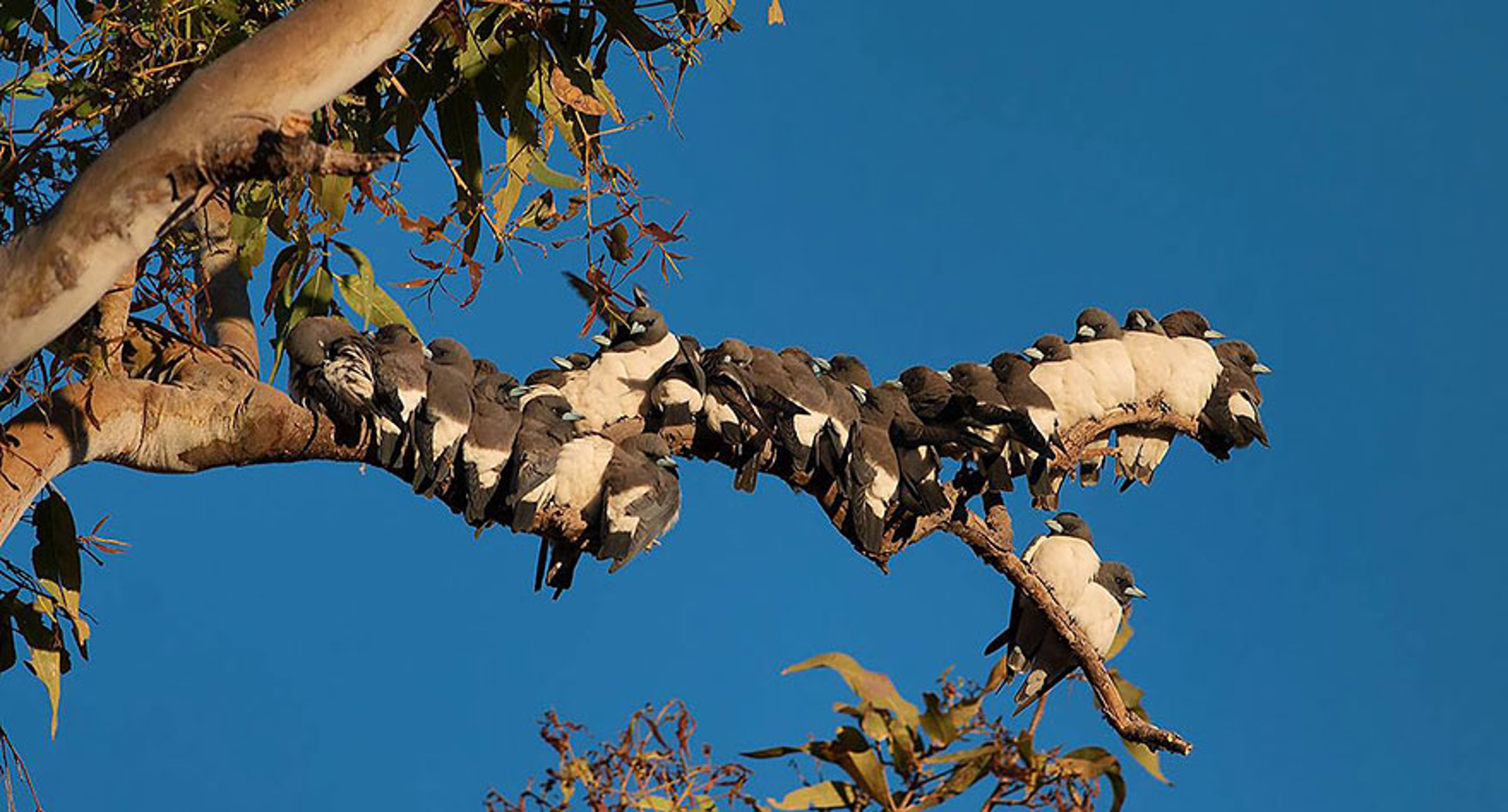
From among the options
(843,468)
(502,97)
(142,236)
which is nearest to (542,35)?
(502,97)

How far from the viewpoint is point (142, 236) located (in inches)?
83.3

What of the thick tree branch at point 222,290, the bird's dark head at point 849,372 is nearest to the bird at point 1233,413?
the bird's dark head at point 849,372

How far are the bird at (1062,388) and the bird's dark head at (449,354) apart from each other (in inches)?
47.1

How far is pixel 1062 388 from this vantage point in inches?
150

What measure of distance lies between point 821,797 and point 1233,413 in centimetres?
233

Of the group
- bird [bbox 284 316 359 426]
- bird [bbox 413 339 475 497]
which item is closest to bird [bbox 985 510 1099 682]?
bird [bbox 413 339 475 497]

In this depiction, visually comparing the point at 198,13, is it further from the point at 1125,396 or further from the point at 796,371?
the point at 1125,396

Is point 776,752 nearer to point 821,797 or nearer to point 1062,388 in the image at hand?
point 821,797

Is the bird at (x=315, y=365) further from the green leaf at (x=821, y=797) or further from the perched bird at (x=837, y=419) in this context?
the green leaf at (x=821, y=797)

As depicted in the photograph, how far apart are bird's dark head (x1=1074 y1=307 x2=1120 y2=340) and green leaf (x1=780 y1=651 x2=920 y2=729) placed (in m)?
2.14

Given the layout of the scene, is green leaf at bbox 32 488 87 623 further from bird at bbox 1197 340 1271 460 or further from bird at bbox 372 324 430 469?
bird at bbox 1197 340 1271 460

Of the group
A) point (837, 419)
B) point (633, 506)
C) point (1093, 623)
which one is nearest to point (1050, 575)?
point (1093, 623)

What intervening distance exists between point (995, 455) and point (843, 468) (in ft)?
1.15

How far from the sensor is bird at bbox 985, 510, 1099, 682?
3809 mm
